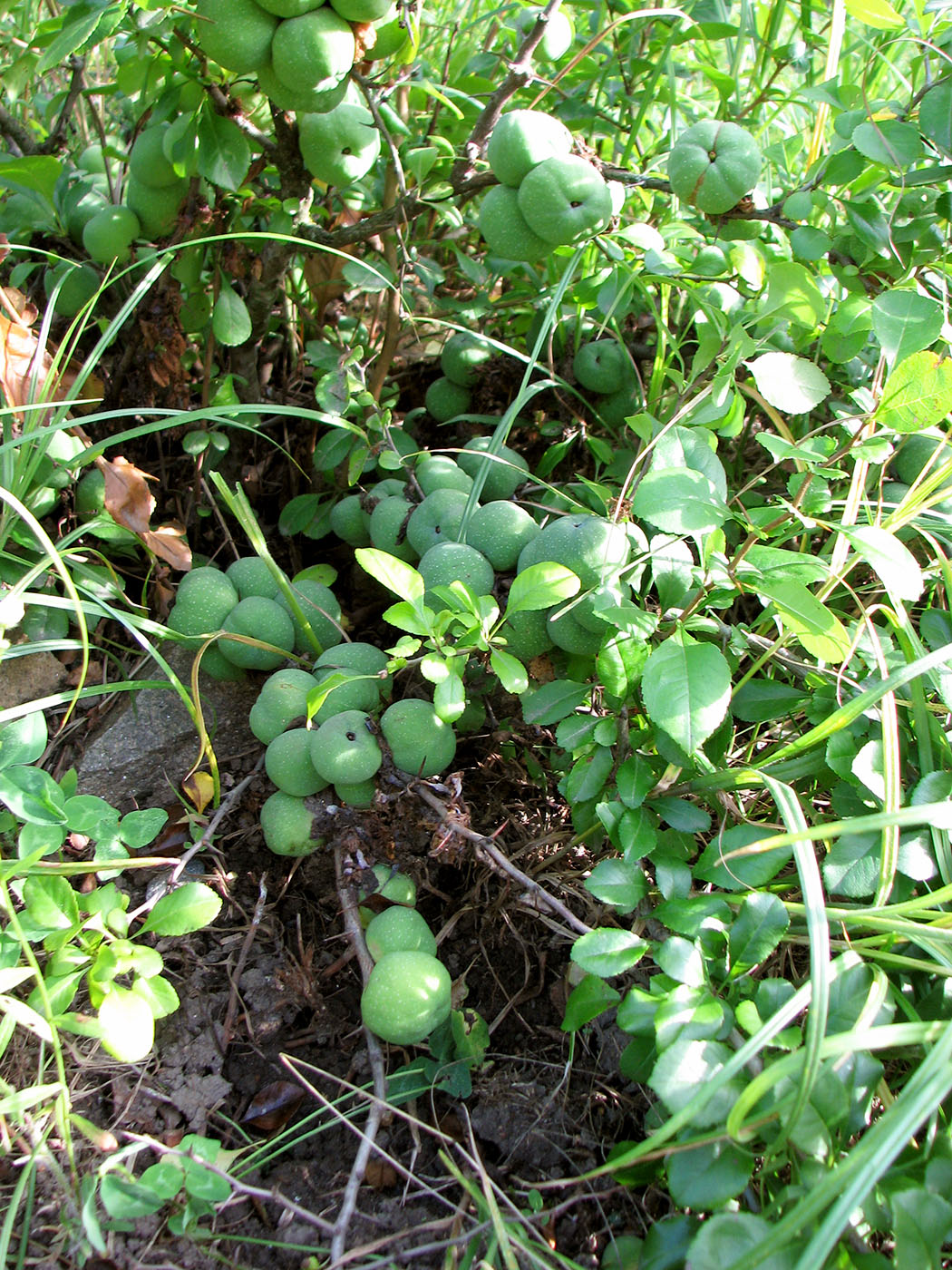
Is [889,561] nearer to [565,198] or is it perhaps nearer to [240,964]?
[565,198]

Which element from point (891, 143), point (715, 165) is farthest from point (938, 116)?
point (715, 165)

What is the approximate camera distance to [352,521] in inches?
67.9

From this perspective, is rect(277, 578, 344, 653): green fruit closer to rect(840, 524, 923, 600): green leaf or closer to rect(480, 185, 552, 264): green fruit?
rect(480, 185, 552, 264): green fruit

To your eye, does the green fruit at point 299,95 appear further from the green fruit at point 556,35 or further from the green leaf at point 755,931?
the green leaf at point 755,931

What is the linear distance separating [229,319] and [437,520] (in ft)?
2.02

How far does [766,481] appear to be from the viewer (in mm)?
1822

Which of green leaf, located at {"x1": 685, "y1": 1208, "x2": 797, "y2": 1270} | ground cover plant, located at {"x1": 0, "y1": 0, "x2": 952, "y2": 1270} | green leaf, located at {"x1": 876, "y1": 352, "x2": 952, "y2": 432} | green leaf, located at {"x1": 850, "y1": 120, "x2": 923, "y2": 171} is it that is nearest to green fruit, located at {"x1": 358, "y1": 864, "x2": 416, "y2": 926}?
ground cover plant, located at {"x1": 0, "y1": 0, "x2": 952, "y2": 1270}

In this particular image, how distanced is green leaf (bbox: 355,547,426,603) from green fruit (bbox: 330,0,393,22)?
80 centimetres

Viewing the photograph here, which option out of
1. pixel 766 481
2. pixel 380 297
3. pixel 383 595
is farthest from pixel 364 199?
pixel 766 481

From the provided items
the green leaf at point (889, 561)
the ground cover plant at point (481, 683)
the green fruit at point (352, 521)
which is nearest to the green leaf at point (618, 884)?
the ground cover plant at point (481, 683)

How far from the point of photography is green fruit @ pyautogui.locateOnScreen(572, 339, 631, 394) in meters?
1.79

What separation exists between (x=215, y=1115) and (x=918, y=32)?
2.01 m

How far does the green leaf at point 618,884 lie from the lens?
1.05 metres

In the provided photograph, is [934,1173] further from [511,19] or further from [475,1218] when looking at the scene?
[511,19]
